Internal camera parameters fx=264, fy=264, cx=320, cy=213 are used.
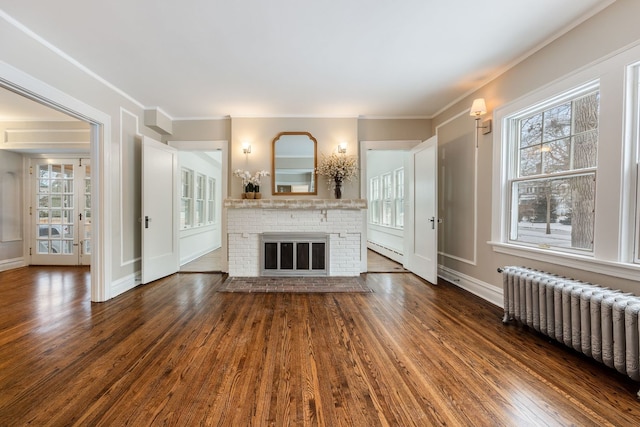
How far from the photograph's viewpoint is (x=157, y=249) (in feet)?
13.6

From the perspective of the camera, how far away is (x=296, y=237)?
4297 millimetres

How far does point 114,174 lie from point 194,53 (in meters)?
Result: 1.99

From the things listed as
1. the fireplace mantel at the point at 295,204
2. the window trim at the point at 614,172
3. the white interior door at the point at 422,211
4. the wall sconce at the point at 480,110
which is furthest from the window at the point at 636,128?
the fireplace mantel at the point at 295,204

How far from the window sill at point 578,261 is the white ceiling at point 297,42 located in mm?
1988

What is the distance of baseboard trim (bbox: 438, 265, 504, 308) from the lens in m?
3.08

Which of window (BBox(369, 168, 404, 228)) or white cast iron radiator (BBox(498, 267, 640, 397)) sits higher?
window (BBox(369, 168, 404, 228))

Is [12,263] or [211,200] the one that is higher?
[211,200]

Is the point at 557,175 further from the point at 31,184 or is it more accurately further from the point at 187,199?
the point at 31,184

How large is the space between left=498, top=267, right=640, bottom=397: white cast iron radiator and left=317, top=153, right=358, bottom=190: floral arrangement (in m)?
2.57

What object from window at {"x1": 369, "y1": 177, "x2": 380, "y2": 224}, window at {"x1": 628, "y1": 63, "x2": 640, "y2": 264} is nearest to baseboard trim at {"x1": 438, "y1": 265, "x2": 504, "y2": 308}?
window at {"x1": 628, "y1": 63, "x2": 640, "y2": 264}

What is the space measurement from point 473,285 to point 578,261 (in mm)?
1402

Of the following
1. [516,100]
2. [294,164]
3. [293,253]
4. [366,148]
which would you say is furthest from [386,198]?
[516,100]

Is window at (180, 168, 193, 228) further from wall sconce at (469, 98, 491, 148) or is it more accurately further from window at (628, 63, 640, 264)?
window at (628, 63, 640, 264)

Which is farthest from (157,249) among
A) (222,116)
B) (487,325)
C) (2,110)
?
(487,325)
